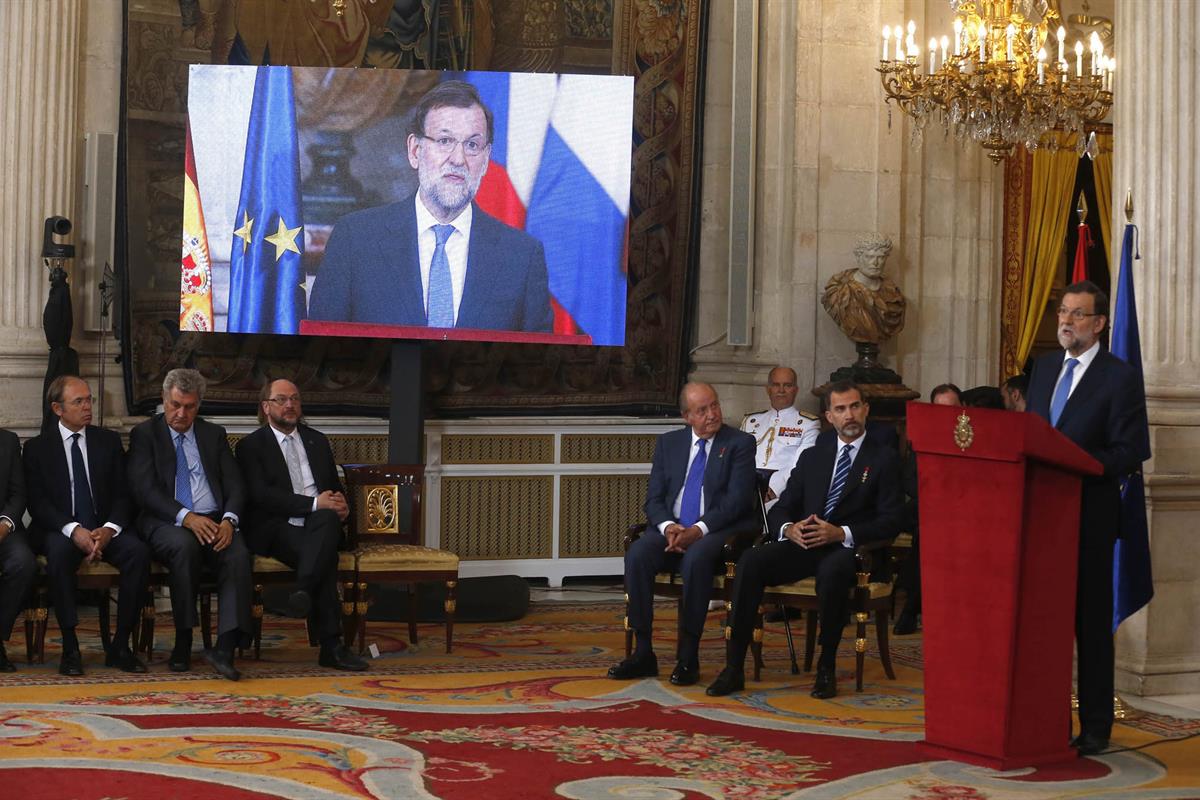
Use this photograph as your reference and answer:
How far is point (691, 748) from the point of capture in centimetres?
551

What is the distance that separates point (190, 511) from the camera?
7066mm

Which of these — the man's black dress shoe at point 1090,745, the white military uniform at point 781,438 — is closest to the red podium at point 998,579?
the man's black dress shoe at point 1090,745

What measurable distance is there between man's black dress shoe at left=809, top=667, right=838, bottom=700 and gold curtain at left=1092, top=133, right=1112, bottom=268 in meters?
5.30

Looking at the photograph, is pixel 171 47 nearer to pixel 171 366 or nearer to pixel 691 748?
pixel 171 366

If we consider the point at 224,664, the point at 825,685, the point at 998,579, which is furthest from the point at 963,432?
the point at 224,664

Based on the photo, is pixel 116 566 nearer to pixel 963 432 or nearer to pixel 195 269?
pixel 195 269

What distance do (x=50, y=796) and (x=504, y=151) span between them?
511 cm

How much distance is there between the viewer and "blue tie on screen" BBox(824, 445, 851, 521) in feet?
22.7

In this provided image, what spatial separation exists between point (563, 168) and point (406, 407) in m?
1.59

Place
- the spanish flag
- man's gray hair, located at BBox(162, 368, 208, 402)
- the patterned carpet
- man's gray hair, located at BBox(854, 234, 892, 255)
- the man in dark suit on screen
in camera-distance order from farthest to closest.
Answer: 1. man's gray hair, located at BBox(854, 234, 892, 255)
2. the spanish flag
3. man's gray hair, located at BBox(162, 368, 208, 402)
4. the man in dark suit on screen
5. the patterned carpet

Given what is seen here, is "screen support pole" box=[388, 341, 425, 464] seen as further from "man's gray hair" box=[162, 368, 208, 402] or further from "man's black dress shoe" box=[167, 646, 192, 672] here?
"man's black dress shoe" box=[167, 646, 192, 672]

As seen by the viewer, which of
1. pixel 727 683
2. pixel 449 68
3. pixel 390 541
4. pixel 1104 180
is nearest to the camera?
pixel 727 683

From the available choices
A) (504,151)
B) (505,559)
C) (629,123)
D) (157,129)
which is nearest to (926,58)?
(629,123)

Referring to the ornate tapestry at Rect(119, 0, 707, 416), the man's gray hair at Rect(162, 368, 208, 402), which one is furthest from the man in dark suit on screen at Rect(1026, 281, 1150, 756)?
the ornate tapestry at Rect(119, 0, 707, 416)
